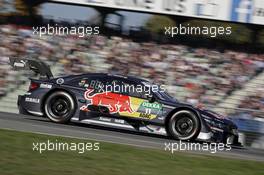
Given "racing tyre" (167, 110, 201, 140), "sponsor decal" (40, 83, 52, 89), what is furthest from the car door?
"sponsor decal" (40, 83, 52, 89)

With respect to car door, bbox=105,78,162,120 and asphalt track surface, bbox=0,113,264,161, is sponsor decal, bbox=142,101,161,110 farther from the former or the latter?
asphalt track surface, bbox=0,113,264,161

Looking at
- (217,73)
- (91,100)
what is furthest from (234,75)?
(91,100)

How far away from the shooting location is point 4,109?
17.1 meters

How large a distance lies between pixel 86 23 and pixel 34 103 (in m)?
9.84

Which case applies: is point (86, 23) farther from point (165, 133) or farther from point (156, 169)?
point (156, 169)

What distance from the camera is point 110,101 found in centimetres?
1190

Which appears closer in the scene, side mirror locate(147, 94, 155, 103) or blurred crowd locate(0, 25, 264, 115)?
side mirror locate(147, 94, 155, 103)

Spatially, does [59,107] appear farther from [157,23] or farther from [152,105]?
[157,23]
